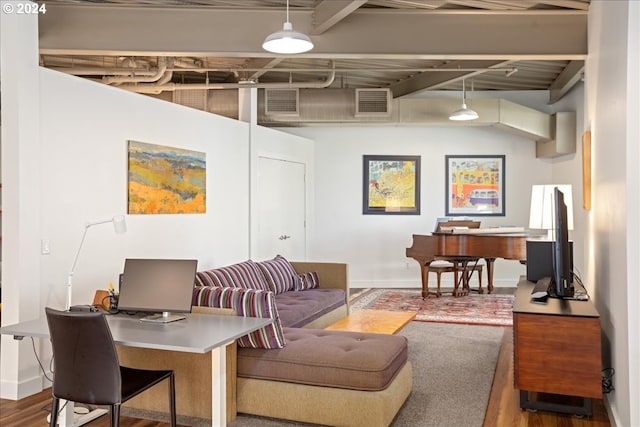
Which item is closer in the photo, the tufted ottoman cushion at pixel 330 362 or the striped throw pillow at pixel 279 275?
the tufted ottoman cushion at pixel 330 362

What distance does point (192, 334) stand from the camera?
3.10m

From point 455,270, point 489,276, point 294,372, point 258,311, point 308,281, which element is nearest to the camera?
point 294,372

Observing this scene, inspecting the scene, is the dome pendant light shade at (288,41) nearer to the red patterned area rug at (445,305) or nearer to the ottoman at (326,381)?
the ottoman at (326,381)

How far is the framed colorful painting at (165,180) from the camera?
5645 mm

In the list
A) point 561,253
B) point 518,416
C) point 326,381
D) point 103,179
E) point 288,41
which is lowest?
point 518,416

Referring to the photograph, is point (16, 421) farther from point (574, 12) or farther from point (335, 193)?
point (335, 193)

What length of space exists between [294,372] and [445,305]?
4.90 metres

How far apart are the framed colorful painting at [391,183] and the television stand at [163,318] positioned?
22.3 ft

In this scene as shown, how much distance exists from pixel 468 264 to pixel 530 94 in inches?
123

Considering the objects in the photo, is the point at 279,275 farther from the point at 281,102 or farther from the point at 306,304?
the point at 281,102

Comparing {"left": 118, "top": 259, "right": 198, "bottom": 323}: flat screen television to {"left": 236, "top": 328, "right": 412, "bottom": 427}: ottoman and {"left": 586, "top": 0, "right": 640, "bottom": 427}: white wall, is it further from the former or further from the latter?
{"left": 586, "top": 0, "right": 640, "bottom": 427}: white wall

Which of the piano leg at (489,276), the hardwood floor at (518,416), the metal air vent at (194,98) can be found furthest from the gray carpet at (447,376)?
the metal air vent at (194,98)

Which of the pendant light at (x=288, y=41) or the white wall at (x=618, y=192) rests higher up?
the pendant light at (x=288, y=41)

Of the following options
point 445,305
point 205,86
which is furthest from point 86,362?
point 445,305
